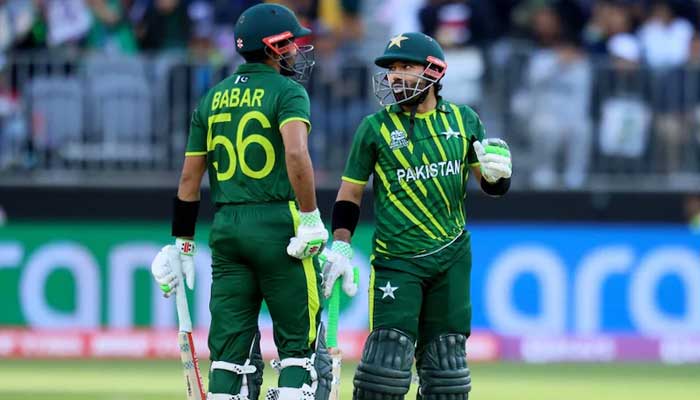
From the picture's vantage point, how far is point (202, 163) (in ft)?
27.8

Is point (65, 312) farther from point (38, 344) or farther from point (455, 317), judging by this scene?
point (455, 317)

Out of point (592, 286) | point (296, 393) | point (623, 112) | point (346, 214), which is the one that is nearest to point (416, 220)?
point (346, 214)

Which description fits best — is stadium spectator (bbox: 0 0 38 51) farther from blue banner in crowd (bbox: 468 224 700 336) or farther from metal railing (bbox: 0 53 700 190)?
blue banner in crowd (bbox: 468 224 700 336)

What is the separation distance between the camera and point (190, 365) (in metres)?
8.62

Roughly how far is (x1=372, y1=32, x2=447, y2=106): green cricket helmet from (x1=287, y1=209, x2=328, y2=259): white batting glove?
81 cm

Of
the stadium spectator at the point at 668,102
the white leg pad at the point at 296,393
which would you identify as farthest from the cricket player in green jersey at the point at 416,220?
the stadium spectator at the point at 668,102

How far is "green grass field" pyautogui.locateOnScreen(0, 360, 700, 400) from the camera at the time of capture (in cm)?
1220

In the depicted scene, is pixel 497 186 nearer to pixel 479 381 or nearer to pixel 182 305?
pixel 182 305

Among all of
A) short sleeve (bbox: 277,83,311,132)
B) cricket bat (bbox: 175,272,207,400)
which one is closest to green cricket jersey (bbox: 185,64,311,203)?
short sleeve (bbox: 277,83,311,132)

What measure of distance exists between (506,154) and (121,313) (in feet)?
25.5

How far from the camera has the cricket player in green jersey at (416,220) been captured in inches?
330

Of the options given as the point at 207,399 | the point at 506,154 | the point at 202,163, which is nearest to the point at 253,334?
the point at 207,399

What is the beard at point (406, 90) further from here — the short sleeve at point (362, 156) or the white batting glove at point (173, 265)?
the white batting glove at point (173, 265)

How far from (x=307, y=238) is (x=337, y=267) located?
1.67 feet
